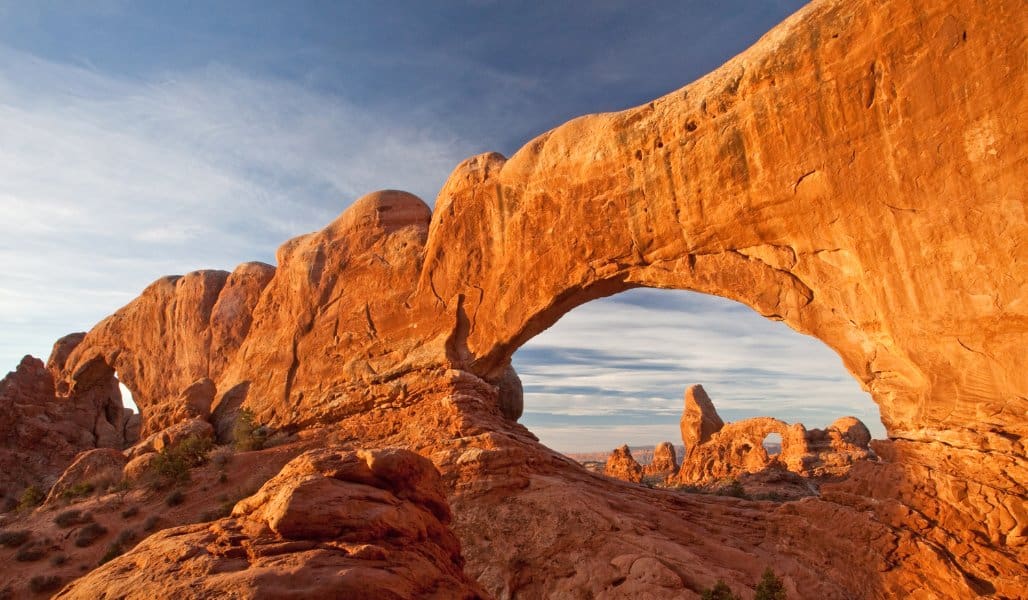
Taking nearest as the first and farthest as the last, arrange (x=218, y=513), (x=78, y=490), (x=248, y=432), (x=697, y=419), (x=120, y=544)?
A: (x=120, y=544) → (x=218, y=513) → (x=78, y=490) → (x=248, y=432) → (x=697, y=419)

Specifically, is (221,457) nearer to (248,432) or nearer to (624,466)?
(248,432)

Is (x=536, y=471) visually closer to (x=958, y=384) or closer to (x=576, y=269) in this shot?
(x=576, y=269)

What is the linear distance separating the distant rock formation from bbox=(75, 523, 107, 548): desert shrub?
33.5 metres

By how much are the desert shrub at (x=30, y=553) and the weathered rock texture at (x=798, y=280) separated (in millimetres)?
8016

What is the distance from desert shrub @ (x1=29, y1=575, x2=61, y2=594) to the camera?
1271cm

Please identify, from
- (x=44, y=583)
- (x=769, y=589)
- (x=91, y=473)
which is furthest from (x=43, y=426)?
(x=769, y=589)

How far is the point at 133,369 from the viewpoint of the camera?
30.4 m

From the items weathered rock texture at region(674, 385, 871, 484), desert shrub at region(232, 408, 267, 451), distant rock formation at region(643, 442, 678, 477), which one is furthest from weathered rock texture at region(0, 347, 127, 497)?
distant rock formation at region(643, 442, 678, 477)

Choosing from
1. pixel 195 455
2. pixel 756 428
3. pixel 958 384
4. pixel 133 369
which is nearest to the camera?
pixel 958 384

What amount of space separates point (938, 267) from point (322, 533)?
447 inches

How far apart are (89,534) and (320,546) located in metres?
13.6

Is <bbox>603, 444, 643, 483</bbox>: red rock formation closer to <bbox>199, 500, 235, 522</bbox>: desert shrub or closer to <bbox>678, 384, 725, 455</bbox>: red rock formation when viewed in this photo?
<bbox>678, 384, 725, 455</bbox>: red rock formation

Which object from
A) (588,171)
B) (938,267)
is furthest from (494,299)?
(938,267)

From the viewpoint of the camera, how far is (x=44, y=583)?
42.1ft
